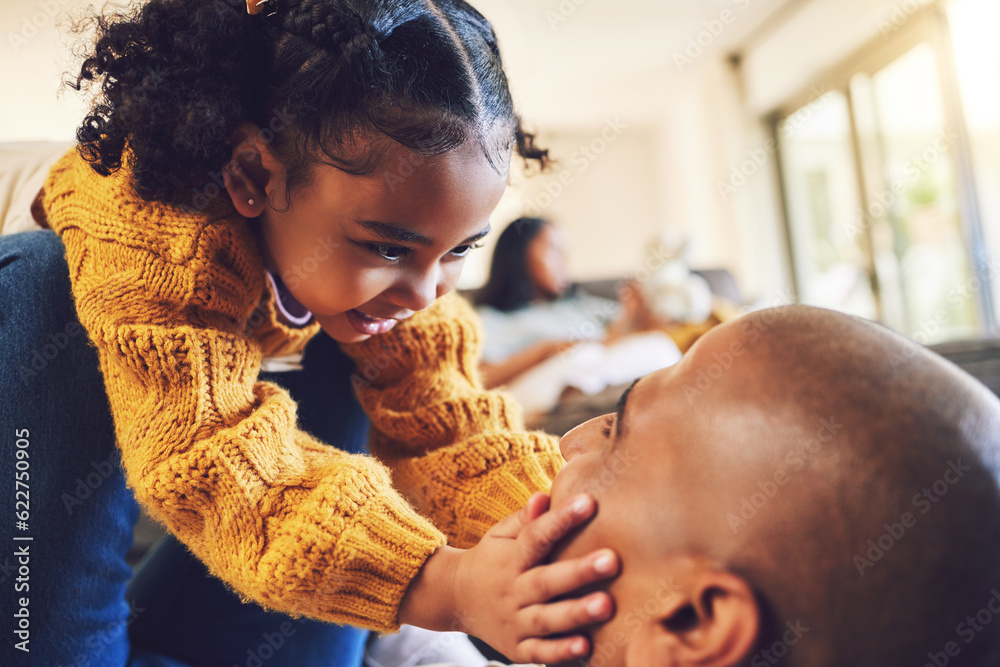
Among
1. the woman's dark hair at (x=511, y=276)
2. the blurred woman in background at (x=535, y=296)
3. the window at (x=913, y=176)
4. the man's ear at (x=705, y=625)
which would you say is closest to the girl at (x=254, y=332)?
the man's ear at (x=705, y=625)

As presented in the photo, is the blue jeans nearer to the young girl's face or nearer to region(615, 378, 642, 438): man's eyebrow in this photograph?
the young girl's face

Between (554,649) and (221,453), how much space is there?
0.93 feet

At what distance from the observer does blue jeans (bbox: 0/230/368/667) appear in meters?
0.64

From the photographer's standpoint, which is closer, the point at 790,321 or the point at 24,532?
the point at 790,321

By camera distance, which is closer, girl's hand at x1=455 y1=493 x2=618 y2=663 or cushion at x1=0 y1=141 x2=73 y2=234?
girl's hand at x1=455 y1=493 x2=618 y2=663

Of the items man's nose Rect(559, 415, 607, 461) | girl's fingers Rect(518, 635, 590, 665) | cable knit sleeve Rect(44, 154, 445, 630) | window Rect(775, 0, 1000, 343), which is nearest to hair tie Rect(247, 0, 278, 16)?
cable knit sleeve Rect(44, 154, 445, 630)

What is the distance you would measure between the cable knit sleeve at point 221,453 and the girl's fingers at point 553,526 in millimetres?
100

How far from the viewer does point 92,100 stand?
0.73 m

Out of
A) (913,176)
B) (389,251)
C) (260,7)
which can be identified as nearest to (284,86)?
(260,7)

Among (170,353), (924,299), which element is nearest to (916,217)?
(924,299)

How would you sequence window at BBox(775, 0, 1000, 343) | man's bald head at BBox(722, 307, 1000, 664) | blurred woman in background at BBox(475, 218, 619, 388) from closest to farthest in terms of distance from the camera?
man's bald head at BBox(722, 307, 1000, 664), blurred woman in background at BBox(475, 218, 619, 388), window at BBox(775, 0, 1000, 343)

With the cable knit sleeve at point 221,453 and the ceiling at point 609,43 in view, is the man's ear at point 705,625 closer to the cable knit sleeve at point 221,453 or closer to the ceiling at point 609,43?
the cable knit sleeve at point 221,453

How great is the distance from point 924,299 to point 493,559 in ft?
12.9

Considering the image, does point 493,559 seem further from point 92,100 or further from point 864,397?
point 92,100
